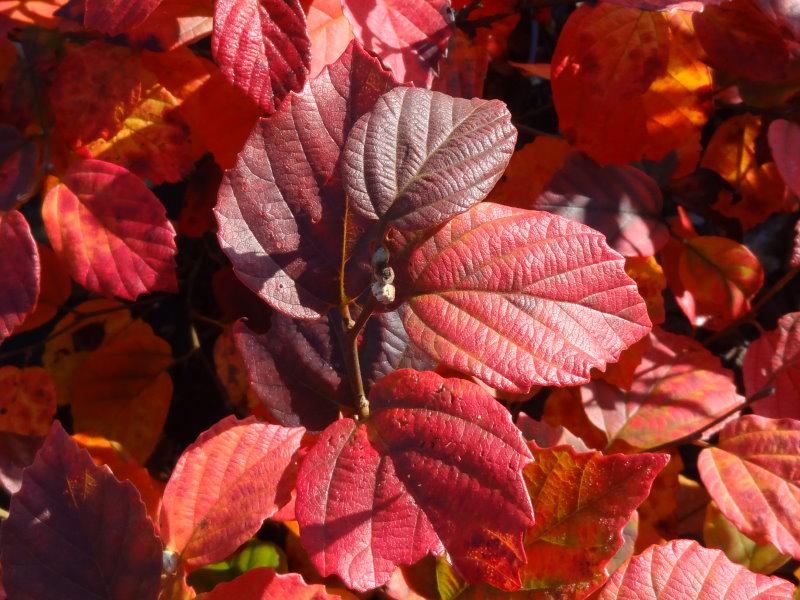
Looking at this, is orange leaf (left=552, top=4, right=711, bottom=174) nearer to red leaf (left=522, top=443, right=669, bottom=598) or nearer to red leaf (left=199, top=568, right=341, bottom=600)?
red leaf (left=522, top=443, right=669, bottom=598)

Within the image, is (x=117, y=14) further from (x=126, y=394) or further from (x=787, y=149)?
(x=787, y=149)

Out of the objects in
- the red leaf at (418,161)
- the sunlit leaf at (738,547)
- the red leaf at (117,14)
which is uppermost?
the red leaf at (117,14)

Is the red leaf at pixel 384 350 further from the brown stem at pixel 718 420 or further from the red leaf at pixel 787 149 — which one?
the red leaf at pixel 787 149

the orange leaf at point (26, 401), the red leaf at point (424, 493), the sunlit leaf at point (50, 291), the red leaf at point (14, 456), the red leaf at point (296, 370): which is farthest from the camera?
the sunlit leaf at point (50, 291)

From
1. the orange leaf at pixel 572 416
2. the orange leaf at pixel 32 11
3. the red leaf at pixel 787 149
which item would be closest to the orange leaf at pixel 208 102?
the orange leaf at pixel 32 11

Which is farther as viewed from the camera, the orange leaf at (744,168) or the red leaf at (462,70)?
the orange leaf at (744,168)

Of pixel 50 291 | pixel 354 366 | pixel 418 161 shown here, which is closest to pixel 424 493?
pixel 354 366
